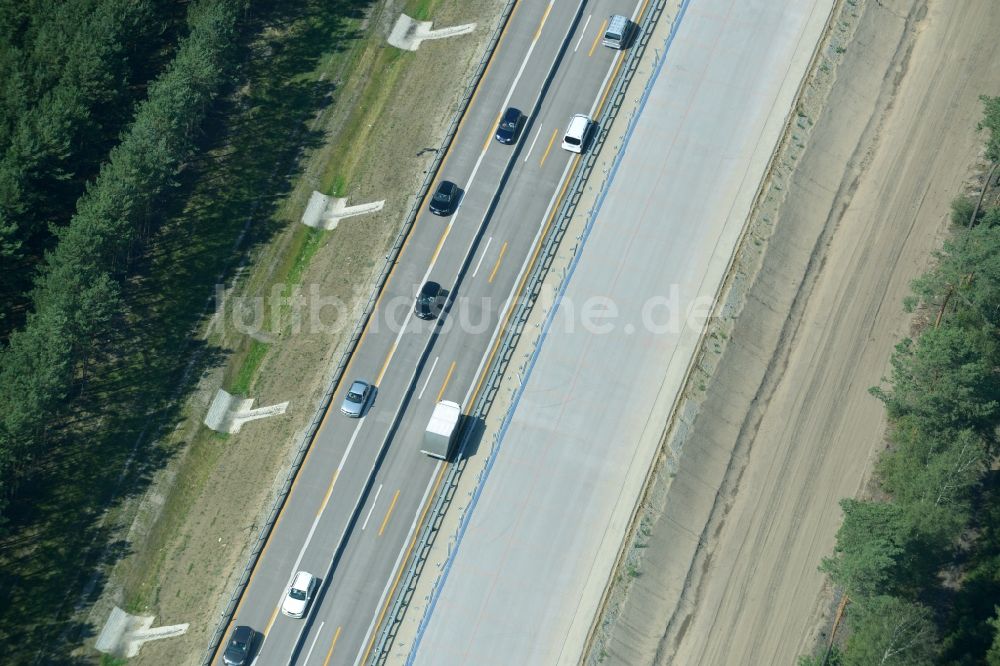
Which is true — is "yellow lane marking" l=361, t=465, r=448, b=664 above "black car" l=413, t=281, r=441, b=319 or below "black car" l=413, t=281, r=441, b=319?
below

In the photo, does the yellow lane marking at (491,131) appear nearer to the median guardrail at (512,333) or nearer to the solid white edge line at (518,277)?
the solid white edge line at (518,277)

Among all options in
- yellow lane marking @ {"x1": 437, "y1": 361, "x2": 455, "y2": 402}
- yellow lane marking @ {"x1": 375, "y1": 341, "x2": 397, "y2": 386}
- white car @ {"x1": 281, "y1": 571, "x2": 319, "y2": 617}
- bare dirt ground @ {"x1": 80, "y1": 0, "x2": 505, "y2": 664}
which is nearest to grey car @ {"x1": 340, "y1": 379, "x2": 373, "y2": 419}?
yellow lane marking @ {"x1": 375, "y1": 341, "x2": 397, "y2": 386}

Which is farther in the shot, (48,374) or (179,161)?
(179,161)

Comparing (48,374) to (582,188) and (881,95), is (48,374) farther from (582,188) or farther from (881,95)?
(881,95)

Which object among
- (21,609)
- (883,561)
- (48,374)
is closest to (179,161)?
(48,374)

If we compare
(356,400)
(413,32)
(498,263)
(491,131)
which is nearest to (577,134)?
(491,131)

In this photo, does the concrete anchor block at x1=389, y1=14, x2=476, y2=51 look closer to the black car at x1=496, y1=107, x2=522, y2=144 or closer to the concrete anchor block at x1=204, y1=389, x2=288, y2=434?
the black car at x1=496, y1=107, x2=522, y2=144

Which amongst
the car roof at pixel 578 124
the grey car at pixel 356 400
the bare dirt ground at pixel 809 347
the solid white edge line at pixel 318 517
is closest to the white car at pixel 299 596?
the solid white edge line at pixel 318 517
